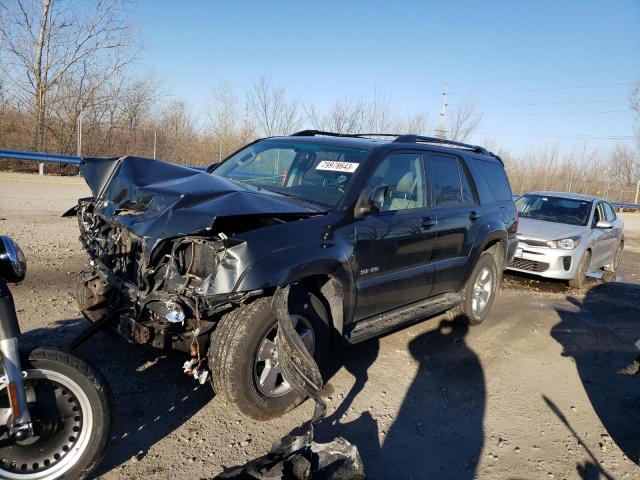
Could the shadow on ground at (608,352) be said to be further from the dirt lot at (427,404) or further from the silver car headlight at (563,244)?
the silver car headlight at (563,244)

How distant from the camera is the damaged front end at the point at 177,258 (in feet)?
10.1

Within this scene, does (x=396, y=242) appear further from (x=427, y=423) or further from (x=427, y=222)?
(x=427, y=423)

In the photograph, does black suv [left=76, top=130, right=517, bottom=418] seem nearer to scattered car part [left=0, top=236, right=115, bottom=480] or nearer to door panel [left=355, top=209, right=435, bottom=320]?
door panel [left=355, top=209, right=435, bottom=320]

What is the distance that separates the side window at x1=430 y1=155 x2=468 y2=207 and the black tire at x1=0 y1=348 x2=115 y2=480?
3.43 meters

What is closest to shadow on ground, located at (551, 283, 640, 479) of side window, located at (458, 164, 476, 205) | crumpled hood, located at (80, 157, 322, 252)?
side window, located at (458, 164, 476, 205)

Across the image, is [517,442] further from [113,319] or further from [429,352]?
[113,319]

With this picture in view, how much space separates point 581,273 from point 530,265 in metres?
1.05

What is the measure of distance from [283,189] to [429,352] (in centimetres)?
226

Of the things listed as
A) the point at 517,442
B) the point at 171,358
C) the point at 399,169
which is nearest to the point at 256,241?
the point at 171,358

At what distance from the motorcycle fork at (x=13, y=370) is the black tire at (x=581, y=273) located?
28.2 ft

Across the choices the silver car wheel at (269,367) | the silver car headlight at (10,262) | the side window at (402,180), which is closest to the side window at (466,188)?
the side window at (402,180)

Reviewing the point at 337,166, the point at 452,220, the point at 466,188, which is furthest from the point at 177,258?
the point at 466,188

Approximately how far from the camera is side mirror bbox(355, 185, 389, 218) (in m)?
3.74

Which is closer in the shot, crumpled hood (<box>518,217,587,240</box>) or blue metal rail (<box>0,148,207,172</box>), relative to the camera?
crumpled hood (<box>518,217,587,240</box>)
